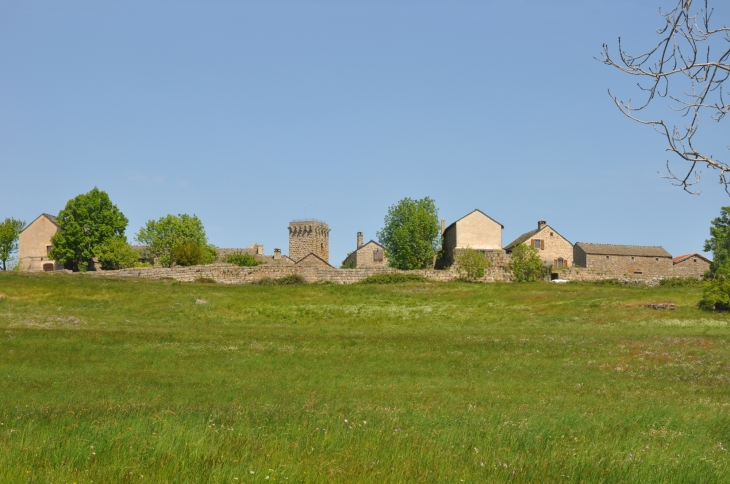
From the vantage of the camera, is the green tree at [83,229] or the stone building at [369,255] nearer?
the green tree at [83,229]

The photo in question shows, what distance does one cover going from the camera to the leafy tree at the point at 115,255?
327 ft

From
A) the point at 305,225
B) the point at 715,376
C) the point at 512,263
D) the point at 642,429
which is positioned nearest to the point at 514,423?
the point at 642,429

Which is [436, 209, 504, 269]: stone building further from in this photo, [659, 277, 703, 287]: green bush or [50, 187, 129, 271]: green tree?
[50, 187, 129, 271]: green tree

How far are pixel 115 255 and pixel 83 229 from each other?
6611 mm

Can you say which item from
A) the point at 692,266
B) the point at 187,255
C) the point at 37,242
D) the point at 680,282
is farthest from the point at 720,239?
the point at 37,242

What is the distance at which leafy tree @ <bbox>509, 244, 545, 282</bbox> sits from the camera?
8069 cm

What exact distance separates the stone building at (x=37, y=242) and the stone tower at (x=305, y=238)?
5732cm

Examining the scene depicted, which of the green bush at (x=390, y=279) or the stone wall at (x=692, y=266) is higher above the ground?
the stone wall at (x=692, y=266)

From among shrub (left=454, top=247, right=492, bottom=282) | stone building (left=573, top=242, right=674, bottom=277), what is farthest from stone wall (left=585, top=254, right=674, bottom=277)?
shrub (left=454, top=247, right=492, bottom=282)

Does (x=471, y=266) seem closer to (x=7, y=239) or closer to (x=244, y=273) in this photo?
(x=244, y=273)

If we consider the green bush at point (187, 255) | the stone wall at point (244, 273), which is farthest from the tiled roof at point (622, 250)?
the green bush at point (187, 255)

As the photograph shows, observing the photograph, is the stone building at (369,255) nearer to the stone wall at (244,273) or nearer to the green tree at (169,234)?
the green tree at (169,234)

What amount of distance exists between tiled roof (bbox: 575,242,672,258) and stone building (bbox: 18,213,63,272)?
78.6 m

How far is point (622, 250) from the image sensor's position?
104 metres
